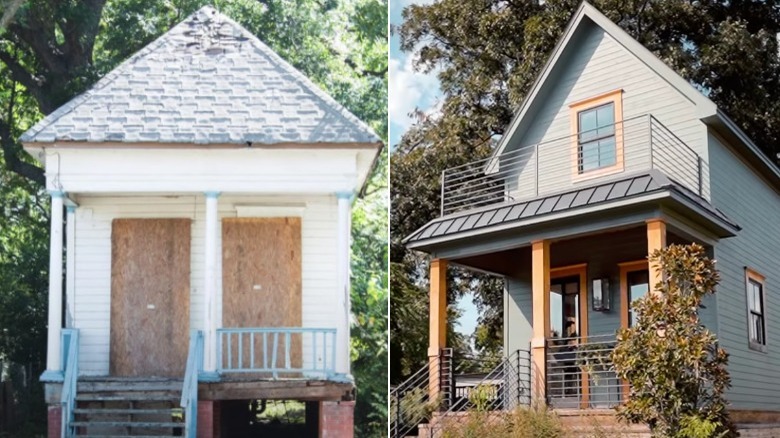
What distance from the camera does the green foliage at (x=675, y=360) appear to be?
24.4ft

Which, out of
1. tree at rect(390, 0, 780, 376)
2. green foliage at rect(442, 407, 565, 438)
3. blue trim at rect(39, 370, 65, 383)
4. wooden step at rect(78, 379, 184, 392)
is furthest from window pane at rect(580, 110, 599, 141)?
blue trim at rect(39, 370, 65, 383)

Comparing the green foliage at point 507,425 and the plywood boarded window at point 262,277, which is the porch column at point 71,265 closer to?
the plywood boarded window at point 262,277

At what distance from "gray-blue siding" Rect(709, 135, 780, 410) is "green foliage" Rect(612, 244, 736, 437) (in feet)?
7.68

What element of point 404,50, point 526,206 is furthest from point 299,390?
point 404,50

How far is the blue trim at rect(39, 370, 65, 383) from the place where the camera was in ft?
32.9

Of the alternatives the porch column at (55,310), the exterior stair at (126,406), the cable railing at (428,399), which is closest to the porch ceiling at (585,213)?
the cable railing at (428,399)

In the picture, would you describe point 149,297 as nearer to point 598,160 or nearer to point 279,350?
point 279,350

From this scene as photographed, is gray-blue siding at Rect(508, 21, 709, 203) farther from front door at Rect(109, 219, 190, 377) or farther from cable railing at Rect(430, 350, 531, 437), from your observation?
front door at Rect(109, 219, 190, 377)

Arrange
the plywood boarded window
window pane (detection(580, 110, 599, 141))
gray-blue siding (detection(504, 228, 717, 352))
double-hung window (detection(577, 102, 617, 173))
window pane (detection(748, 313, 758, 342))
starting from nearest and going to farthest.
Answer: gray-blue siding (detection(504, 228, 717, 352)) → window pane (detection(748, 313, 758, 342)) → double-hung window (detection(577, 102, 617, 173)) → window pane (detection(580, 110, 599, 141)) → the plywood boarded window

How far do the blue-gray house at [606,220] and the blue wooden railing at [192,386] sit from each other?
2.48 metres

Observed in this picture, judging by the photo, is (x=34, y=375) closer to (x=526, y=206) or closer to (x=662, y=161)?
(x=526, y=206)

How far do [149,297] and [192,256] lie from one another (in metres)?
0.67

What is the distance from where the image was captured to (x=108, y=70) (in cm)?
1499

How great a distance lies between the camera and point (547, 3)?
16.5 metres
